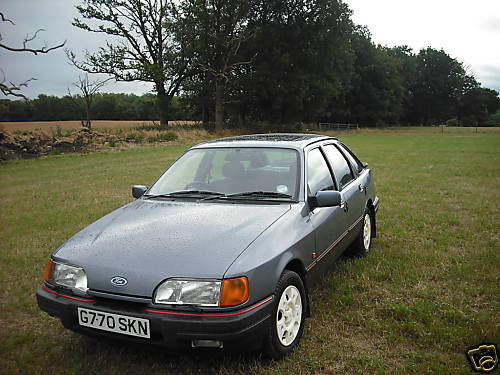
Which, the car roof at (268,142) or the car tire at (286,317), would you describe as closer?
the car tire at (286,317)

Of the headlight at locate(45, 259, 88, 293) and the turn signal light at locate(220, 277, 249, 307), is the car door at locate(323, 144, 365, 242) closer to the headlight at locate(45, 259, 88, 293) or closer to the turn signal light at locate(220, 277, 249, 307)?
the turn signal light at locate(220, 277, 249, 307)

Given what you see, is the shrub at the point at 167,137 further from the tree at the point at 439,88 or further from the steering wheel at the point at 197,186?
the tree at the point at 439,88

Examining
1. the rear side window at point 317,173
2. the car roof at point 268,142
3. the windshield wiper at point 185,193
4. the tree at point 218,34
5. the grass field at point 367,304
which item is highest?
the tree at point 218,34

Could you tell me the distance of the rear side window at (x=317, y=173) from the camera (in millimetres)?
3857

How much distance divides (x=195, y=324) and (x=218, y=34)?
3592 centimetres

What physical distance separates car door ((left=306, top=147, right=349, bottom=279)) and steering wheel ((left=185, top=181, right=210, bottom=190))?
0.94 meters

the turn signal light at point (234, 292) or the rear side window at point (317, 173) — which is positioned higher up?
the rear side window at point (317, 173)

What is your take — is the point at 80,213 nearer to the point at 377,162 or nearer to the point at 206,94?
the point at 377,162

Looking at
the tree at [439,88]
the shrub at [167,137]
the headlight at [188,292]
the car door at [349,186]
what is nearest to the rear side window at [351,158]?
the car door at [349,186]

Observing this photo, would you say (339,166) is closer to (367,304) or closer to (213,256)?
(367,304)

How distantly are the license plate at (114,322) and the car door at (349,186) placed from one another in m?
2.56

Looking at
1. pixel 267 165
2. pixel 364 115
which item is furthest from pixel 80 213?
pixel 364 115

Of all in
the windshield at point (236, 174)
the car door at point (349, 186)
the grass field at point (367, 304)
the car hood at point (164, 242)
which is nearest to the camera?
the car hood at point (164, 242)

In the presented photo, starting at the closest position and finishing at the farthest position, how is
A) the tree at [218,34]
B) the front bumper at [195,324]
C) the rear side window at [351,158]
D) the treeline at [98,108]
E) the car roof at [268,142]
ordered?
the front bumper at [195,324] → the car roof at [268,142] → the rear side window at [351,158] → the treeline at [98,108] → the tree at [218,34]
